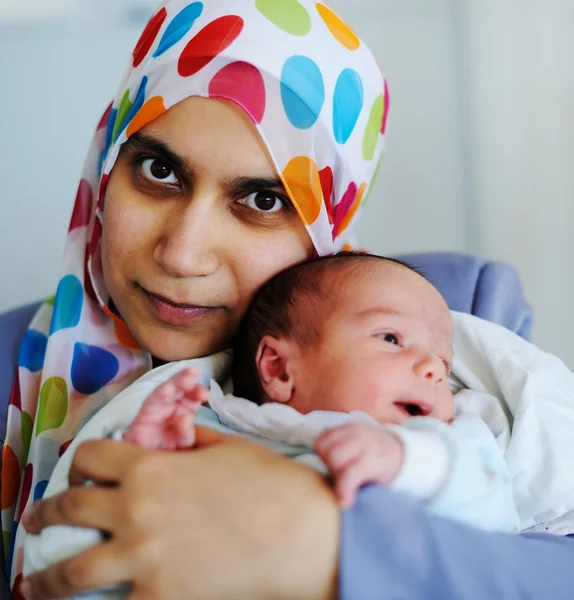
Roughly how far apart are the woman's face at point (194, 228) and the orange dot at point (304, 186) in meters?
0.02

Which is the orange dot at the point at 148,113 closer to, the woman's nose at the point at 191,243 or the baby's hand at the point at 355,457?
the woman's nose at the point at 191,243

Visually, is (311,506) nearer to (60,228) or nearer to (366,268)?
(366,268)

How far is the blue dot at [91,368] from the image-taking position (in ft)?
4.16

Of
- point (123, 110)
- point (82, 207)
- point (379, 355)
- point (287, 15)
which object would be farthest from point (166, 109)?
point (379, 355)

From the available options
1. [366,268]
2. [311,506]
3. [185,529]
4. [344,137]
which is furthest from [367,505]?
[344,137]

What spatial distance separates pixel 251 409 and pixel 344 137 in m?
0.48

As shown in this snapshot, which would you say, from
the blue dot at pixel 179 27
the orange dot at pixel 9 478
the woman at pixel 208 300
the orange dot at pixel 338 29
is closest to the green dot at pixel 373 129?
the woman at pixel 208 300

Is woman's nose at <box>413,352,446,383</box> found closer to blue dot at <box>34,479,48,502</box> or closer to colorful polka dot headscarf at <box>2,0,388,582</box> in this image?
colorful polka dot headscarf at <box>2,0,388,582</box>

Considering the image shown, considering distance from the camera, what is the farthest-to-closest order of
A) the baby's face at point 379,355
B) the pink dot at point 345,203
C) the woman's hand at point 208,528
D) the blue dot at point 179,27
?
1. the pink dot at point 345,203
2. the blue dot at point 179,27
3. the baby's face at point 379,355
4. the woman's hand at point 208,528

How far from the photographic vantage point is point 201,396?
0.78m

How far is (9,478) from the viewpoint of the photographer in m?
1.26

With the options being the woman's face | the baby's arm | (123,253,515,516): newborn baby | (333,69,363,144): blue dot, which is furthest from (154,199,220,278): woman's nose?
the baby's arm

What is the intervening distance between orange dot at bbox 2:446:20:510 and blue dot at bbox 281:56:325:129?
2.30 feet

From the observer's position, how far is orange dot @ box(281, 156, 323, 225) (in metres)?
1.11
